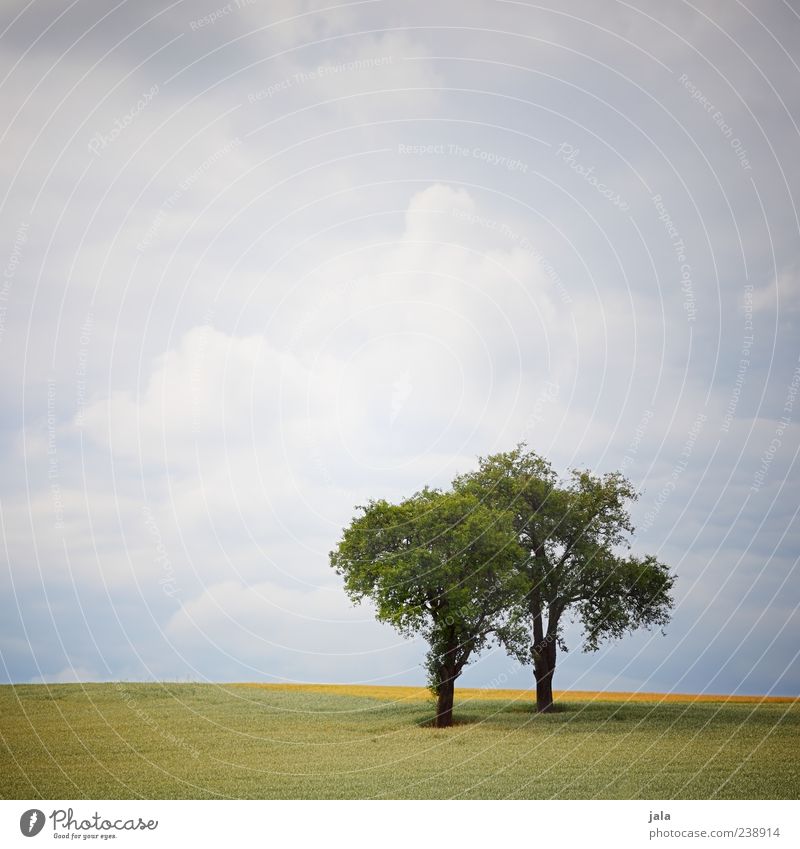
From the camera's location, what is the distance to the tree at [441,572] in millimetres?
33469

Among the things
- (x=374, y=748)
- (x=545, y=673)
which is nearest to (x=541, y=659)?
(x=545, y=673)

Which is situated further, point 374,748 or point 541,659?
point 541,659

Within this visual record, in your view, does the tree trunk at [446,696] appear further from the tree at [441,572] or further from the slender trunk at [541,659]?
the slender trunk at [541,659]

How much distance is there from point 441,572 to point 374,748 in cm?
843

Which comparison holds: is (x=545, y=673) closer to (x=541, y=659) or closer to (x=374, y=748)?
(x=541, y=659)

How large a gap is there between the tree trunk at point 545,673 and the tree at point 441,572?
3.02m

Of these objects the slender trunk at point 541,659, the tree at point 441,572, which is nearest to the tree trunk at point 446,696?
the tree at point 441,572

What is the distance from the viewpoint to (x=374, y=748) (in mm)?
27281

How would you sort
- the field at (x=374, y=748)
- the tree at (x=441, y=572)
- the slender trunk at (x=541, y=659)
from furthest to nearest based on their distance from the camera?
1. the slender trunk at (x=541, y=659)
2. the tree at (x=441, y=572)
3. the field at (x=374, y=748)

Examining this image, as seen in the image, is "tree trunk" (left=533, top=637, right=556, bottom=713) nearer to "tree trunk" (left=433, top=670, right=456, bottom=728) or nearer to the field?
the field

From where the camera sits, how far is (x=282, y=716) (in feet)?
119

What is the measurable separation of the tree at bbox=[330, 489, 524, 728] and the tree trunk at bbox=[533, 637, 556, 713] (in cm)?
302
